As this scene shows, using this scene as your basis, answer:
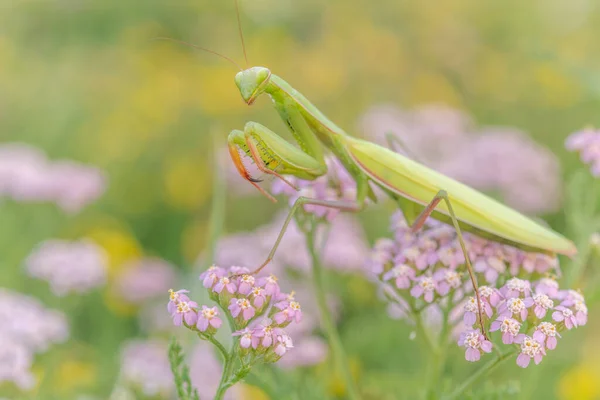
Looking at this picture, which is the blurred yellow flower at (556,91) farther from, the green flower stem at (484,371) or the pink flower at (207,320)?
the pink flower at (207,320)

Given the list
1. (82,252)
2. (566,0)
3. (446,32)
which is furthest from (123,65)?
(566,0)

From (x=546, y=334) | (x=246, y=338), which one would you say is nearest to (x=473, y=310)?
(x=546, y=334)

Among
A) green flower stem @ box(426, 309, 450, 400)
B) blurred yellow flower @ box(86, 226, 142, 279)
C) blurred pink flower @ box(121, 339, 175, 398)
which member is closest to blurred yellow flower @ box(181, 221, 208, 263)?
blurred yellow flower @ box(86, 226, 142, 279)

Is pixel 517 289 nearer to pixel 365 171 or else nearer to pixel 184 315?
pixel 365 171

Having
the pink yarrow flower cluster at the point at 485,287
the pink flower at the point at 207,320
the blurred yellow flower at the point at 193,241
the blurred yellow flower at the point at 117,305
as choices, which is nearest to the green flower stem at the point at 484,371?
the pink yarrow flower cluster at the point at 485,287

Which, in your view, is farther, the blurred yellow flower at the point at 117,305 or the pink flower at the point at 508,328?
the blurred yellow flower at the point at 117,305

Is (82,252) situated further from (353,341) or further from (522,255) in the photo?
(522,255)
